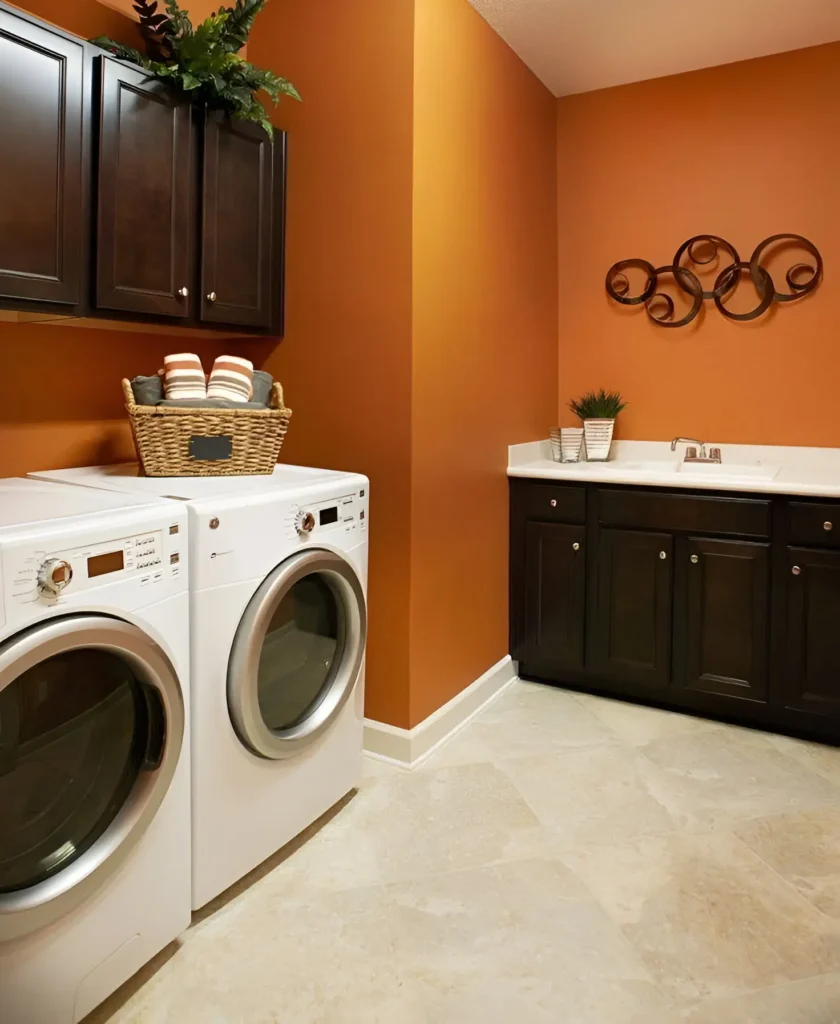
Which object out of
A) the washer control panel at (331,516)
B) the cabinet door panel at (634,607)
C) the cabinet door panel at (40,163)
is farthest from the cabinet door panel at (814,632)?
the cabinet door panel at (40,163)

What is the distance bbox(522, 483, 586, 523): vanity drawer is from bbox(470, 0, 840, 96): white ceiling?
5.52 feet

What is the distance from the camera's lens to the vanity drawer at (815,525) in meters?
2.47

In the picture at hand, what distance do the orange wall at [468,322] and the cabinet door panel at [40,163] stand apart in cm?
96

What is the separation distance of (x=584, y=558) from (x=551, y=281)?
51.2 inches

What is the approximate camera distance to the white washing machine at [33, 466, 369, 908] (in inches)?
65.1

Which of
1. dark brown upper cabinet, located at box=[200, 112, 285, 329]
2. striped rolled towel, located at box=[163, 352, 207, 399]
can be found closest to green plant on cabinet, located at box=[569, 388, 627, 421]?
dark brown upper cabinet, located at box=[200, 112, 285, 329]

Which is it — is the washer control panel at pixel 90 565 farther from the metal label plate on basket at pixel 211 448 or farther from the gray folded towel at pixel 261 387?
the gray folded towel at pixel 261 387

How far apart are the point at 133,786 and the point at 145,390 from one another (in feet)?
3.39

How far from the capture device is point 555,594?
2.99 meters

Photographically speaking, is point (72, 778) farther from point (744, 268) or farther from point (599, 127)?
point (599, 127)

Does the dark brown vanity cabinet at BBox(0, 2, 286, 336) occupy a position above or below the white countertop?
above

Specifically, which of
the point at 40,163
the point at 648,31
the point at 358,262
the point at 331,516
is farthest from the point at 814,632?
the point at 40,163

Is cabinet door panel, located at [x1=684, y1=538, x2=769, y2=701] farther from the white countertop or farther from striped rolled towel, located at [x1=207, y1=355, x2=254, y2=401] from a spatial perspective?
striped rolled towel, located at [x1=207, y1=355, x2=254, y2=401]

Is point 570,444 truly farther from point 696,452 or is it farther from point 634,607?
point 634,607
